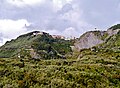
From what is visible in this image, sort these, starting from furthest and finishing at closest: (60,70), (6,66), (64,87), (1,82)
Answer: (6,66) < (60,70) < (1,82) < (64,87)

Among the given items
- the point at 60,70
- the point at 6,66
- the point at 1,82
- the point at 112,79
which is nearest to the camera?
the point at 1,82

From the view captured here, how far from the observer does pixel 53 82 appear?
113938 mm

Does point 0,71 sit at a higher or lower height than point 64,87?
higher

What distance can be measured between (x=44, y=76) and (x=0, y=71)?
24.2 meters

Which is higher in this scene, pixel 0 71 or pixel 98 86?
pixel 0 71

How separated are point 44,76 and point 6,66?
3104 cm

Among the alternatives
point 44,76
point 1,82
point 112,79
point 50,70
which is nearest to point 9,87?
point 1,82

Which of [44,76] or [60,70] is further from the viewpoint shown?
[60,70]

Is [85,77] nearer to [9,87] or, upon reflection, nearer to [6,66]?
[9,87]

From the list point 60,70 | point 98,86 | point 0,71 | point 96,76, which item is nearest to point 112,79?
point 96,76

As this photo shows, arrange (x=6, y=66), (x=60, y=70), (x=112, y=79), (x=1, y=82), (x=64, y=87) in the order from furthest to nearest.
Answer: (x=6, y=66) < (x=60, y=70) < (x=112, y=79) < (x=1, y=82) < (x=64, y=87)

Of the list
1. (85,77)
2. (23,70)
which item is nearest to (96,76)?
(85,77)

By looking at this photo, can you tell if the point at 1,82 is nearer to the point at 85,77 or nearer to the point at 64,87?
the point at 64,87

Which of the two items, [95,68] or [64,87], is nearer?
[64,87]
